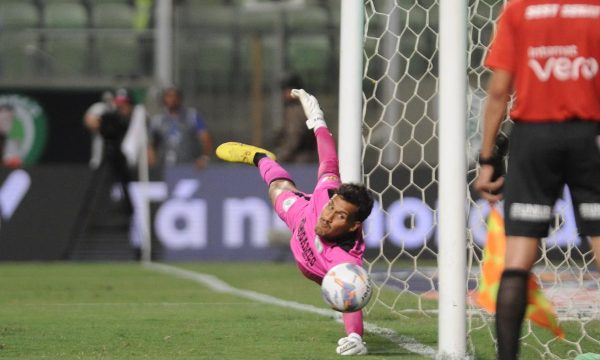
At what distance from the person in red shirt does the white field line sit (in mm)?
1545

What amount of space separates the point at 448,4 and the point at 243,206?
10.00 metres

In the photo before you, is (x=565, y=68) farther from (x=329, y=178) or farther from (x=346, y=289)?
(x=329, y=178)

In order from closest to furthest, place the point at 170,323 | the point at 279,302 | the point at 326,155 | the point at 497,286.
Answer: the point at 497,286
the point at 326,155
the point at 170,323
the point at 279,302

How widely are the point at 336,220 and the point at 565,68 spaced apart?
1902 millimetres

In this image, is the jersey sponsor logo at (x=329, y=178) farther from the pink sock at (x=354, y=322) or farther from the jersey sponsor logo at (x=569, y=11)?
the jersey sponsor logo at (x=569, y=11)

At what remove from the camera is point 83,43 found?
24.2m

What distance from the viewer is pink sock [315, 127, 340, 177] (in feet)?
25.7

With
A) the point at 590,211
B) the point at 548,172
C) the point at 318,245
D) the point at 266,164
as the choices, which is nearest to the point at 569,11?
the point at 548,172

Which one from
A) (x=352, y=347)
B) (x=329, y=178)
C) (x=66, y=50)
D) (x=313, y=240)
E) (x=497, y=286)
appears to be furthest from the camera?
(x=66, y=50)

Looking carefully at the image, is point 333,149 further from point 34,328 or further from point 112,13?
point 112,13

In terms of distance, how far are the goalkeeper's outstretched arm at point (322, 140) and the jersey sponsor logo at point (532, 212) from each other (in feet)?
8.47

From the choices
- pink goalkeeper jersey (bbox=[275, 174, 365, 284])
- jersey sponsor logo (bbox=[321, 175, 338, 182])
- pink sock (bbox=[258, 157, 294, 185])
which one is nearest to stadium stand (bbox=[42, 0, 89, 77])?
pink sock (bbox=[258, 157, 294, 185])

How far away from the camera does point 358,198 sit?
675 centimetres

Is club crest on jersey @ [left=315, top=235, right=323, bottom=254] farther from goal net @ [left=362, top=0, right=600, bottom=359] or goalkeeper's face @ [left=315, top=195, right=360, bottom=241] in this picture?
goal net @ [left=362, top=0, right=600, bottom=359]
